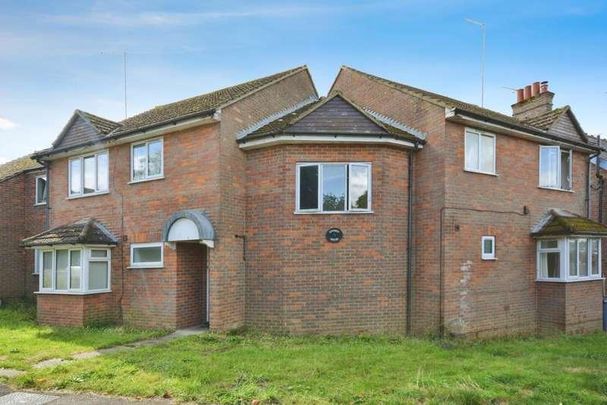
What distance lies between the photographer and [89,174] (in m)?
14.7

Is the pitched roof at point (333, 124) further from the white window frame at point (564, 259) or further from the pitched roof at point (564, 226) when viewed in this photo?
the white window frame at point (564, 259)

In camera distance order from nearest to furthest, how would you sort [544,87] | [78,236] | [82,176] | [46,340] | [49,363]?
[49,363]
[46,340]
[78,236]
[82,176]
[544,87]

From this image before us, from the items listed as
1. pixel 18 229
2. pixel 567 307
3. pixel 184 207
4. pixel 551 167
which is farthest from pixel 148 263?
pixel 551 167

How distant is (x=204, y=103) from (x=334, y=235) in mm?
5640

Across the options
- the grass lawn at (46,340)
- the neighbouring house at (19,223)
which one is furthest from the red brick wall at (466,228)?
the neighbouring house at (19,223)

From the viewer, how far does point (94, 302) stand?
13.0 metres

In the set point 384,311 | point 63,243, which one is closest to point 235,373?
point 384,311

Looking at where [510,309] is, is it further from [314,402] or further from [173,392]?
[173,392]

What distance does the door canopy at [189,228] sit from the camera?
1139 centimetres

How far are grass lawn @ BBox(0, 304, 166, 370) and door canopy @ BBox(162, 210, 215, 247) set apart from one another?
7.80 ft

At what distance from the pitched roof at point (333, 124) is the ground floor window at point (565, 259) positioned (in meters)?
5.13

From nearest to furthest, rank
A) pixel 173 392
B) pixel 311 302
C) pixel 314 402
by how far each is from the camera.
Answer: pixel 314 402 → pixel 173 392 → pixel 311 302

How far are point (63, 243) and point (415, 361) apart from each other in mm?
9849

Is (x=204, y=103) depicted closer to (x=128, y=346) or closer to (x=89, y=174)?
(x=89, y=174)
